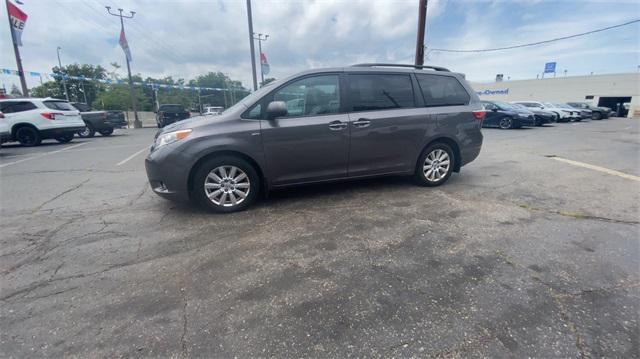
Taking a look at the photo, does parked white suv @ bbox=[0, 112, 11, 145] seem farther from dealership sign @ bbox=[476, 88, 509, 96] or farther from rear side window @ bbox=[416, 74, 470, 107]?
dealership sign @ bbox=[476, 88, 509, 96]

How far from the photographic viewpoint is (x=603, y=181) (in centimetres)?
524

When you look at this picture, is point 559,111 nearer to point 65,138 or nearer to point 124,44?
point 65,138

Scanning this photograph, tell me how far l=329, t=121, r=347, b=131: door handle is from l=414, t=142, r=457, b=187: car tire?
1.51m

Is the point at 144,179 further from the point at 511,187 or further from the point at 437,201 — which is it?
the point at 511,187

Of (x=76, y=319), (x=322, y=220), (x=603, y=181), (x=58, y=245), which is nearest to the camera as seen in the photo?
(x=76, y=319)

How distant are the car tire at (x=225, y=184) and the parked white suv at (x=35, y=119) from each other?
10848 millimetres

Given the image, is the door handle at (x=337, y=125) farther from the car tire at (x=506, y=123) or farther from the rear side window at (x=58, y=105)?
Result: the car tire at (x=506, y=123)

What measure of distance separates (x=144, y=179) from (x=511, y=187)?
654 cm

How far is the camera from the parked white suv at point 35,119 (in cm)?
1031

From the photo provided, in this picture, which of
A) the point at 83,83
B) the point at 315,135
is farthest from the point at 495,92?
the point at 83,83

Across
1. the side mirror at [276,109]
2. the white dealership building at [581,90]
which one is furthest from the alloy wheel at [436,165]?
the white dealership building at [581,90]

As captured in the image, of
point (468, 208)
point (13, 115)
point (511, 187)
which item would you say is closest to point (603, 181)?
point (511, 187)

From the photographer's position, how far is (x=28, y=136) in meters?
10.7

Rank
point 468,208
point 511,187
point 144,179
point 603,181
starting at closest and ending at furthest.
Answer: point 468,208, point 511,187, point 603,181, point 144,179
